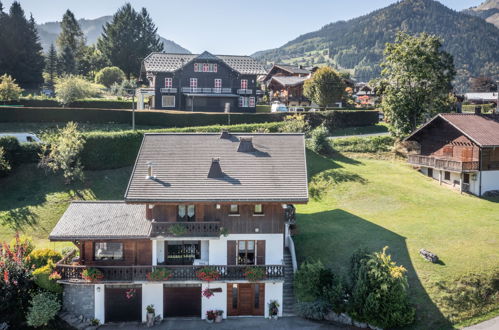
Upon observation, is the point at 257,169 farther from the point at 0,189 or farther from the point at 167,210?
the point at 0,189

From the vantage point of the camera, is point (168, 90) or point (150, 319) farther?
point (168, 90)

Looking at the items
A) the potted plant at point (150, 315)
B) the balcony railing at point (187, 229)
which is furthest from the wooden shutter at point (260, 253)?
the potted plant at point (150, 315)

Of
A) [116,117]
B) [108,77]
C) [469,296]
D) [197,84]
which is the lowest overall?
[469,296]

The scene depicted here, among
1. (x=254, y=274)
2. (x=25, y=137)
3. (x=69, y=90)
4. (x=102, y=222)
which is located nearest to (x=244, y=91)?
(x=69, y=90)

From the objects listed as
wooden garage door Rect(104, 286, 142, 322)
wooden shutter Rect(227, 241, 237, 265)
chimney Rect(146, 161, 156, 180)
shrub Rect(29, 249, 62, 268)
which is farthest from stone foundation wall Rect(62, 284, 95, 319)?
wooden shutter Rect(227, 241, 237, 265)

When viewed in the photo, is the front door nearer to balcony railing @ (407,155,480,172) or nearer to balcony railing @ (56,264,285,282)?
balcony railing @ (56,264,285,282)

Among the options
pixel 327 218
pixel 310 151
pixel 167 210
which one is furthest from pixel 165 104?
pixel 167 210

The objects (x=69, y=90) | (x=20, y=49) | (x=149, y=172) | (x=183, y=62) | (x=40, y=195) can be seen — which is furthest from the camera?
(x=20, y=49)

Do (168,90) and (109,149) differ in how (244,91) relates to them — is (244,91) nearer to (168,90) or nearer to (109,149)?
(168,90)
